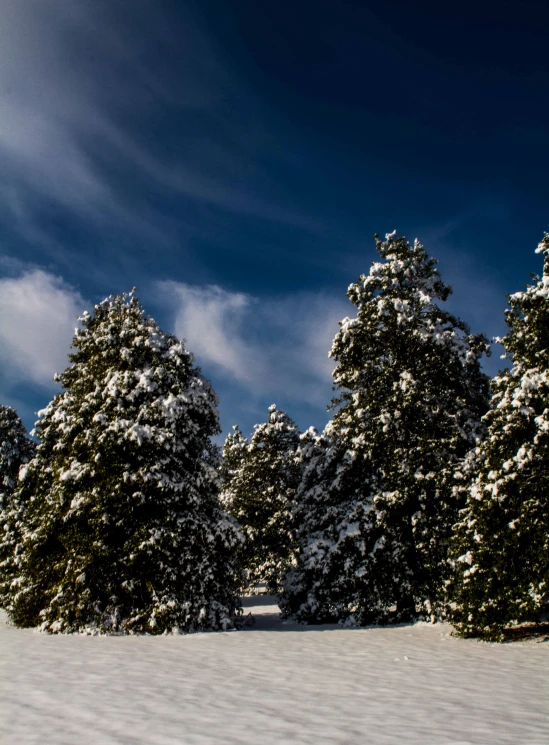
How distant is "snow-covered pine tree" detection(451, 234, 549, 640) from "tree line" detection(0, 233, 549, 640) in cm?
5

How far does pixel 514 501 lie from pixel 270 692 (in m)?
8.29

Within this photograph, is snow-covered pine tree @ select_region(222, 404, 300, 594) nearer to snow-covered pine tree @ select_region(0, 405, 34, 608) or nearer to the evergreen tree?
the evergreen tree

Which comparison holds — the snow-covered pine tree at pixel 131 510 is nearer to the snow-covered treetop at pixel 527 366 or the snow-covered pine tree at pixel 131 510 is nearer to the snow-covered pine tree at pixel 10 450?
the snow-covered treetop at pixel 527 366

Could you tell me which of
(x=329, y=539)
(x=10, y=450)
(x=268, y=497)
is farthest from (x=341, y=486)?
(x=10, y=450)

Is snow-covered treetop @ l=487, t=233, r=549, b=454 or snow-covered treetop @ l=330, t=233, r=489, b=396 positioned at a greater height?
snow-covered treetop @ l=330, t=233, r=489, b=396

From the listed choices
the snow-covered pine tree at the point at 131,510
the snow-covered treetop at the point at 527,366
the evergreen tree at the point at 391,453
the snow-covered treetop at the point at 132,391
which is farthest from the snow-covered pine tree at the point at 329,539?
the snow-covered treetop at the point at 527,366

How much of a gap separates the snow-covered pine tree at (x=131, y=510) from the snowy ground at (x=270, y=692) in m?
1.85

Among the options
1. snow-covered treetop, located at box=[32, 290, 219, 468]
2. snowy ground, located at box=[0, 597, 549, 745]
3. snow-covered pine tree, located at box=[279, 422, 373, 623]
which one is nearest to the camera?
snowy ground, located at box=[0, 597, 549, 745]

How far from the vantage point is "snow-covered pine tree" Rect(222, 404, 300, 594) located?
1062 inches

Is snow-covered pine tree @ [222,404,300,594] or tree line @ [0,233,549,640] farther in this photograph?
snow-covered pine tree @ [222,404,300,594]

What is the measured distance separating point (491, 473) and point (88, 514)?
1171 cm

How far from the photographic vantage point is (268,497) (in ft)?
92.8

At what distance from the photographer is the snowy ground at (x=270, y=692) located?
212 inches

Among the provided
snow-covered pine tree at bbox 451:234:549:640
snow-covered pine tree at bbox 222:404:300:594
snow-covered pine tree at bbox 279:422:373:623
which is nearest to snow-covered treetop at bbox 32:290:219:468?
snow-covered pine tree at bbox 279:422:373:623
